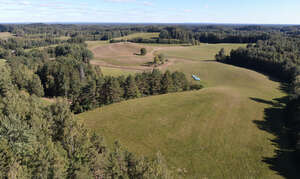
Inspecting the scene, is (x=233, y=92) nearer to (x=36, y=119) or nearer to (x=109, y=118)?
(x=109, y=118)

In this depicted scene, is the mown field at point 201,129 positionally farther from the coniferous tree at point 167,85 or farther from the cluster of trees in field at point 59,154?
the cluster of trees in field at point 59,154

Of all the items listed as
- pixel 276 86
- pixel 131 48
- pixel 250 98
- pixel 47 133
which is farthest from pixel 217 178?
pixel 131 48

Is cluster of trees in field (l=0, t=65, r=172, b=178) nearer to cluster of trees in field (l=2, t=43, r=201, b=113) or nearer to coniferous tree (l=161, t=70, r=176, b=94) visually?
cluster of trees in field (l=2, t=43, r=201, b=113)

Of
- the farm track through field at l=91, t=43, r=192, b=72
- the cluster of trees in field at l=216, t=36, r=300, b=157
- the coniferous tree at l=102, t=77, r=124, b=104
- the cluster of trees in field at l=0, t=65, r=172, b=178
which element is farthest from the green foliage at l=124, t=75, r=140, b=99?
the farm track through field at l=91, t=43, r=192, b=72

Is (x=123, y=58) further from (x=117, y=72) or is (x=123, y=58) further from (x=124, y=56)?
(x=117, y=72)

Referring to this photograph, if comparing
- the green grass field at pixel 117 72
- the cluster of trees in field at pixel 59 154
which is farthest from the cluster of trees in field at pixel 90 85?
the cluster of trees in field at pixel 59 154

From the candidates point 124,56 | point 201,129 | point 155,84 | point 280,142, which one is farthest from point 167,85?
point 124,56
